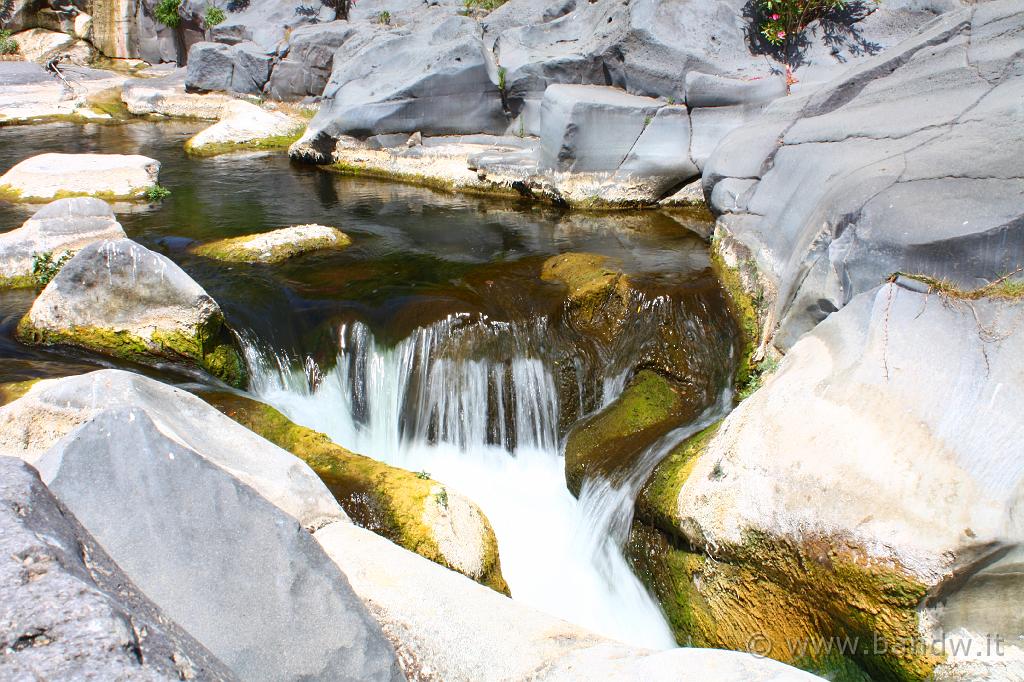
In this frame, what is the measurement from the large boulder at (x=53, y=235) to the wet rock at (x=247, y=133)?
8048 millimetres

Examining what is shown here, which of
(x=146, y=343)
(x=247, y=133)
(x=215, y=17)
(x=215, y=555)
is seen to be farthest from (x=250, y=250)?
(x=215, y=17)

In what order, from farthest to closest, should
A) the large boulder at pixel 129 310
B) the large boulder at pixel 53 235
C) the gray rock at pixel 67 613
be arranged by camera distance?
the large boulder at pixel 53 235, the large boulder at pixel 129 310, the gray rock at pixel 67 613

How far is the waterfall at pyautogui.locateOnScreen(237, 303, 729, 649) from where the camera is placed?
5711 millimetres

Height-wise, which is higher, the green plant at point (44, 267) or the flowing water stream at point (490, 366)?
the green plant at point (44, 267)

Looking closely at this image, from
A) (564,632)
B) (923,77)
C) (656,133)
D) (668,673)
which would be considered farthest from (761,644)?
(656,133)

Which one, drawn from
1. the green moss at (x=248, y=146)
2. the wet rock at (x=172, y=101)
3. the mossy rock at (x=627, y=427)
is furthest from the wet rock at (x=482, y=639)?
the wet rock at (x=172, y=101)

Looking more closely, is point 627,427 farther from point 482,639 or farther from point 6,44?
point 6,44

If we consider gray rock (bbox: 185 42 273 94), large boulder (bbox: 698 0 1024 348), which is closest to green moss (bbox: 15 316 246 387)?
large boulder (bbox: 698 0 1024 348)

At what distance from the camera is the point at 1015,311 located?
12.3 feet

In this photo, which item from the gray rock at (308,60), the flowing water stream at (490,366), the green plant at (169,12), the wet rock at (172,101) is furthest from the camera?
the green plant at (169,12)

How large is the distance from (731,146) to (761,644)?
22.4 feet

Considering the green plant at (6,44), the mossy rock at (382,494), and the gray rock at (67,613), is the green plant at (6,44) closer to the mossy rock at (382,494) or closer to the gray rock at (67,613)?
the mossy rock at (382,494)

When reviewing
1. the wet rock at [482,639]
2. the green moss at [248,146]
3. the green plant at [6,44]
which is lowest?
the wet rock at [482,639]

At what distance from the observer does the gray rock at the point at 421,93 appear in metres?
13.2
